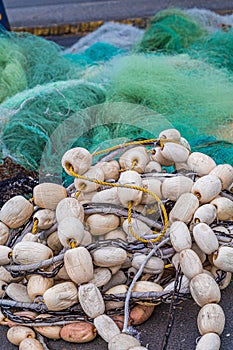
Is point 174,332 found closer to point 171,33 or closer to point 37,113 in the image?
point 37,113

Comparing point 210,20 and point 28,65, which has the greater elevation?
point 28,65

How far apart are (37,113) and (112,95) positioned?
13.8 inches

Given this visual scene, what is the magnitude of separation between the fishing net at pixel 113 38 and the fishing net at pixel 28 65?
1.53ft

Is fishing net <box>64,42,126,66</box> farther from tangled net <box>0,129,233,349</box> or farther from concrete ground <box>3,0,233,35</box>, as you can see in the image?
tangled net <box>0,129,233,349</box>

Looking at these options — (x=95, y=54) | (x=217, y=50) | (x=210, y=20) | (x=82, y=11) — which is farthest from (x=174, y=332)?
(x=82, y=11)

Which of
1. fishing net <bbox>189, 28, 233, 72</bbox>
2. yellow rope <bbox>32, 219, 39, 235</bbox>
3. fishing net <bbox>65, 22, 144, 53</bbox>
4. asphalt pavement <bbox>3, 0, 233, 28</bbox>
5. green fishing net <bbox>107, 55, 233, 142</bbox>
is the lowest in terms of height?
asphalt pavement <bbox>3, 0, 233, 28</bbox>

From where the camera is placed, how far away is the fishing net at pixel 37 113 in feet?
7.04

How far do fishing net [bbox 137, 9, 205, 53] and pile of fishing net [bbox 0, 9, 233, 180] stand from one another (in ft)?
0.07

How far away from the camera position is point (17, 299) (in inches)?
60.8

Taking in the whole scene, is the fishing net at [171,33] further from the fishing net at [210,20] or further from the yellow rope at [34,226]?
the yellow rope at [34,226]

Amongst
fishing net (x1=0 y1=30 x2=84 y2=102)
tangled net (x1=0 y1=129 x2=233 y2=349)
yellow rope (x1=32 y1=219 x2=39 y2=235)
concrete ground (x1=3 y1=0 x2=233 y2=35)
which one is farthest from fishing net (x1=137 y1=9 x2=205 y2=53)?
yellow rope (x1=32 y1=219 x2=39 y2=235)

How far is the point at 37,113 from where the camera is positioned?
2238 millimetres

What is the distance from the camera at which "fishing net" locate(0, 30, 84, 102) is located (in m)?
2.67

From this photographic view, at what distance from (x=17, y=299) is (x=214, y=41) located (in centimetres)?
189
